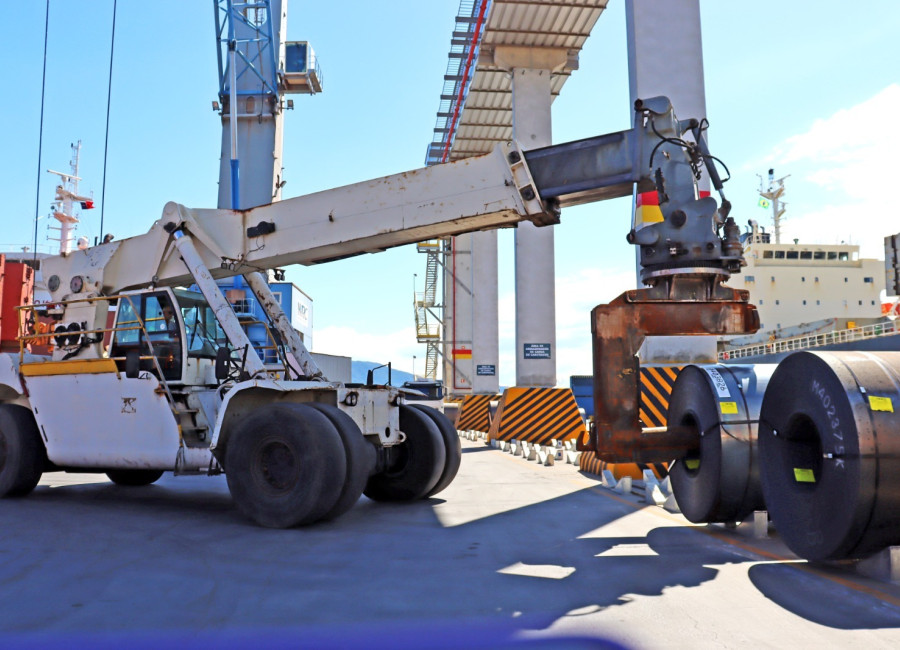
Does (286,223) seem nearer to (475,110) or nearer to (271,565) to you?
(271,565)

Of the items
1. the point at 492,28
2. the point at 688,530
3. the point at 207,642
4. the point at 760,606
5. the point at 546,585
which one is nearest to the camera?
the point at 207,642

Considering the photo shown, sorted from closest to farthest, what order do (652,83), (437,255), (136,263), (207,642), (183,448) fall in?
(207,642) < (183,448) < (136,263) < (652,83) < (437,255)

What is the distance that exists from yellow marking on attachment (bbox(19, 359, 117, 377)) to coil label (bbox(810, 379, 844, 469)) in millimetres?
6747

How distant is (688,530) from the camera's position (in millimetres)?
6695

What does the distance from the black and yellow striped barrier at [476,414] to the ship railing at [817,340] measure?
12404mm

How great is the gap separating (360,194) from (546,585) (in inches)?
182

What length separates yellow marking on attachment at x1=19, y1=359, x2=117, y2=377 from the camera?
802 cm

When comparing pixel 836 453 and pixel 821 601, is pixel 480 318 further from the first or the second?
pixel 821 601

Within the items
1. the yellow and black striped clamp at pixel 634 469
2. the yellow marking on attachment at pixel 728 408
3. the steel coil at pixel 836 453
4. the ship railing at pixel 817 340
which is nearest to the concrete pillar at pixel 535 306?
the ship railing at pixel 817 340

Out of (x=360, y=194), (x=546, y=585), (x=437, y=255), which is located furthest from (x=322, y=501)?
(x=437, y=255)

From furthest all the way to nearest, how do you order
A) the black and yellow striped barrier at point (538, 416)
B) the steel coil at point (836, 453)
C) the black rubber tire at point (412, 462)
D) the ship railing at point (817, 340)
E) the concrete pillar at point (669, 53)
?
the ship railing at point (817, 340), the black and yellow striped barrier at point (538, 416), the concrete pillar at point (669, 53), the black rubber tire at point (412, 462), the steel coil at point (836, 453)

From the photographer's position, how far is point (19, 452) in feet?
28.4

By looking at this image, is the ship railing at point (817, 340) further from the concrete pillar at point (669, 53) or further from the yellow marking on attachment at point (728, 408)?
the yellow marking on attachment at point (728, 408)

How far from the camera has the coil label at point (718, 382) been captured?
6.56 m
